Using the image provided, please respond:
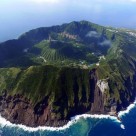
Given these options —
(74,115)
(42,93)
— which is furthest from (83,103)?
(42,93)

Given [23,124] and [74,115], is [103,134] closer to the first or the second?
[74,115]

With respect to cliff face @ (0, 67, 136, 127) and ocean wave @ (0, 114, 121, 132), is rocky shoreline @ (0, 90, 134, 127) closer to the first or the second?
cliff face @ (0, 67, 136, 127)

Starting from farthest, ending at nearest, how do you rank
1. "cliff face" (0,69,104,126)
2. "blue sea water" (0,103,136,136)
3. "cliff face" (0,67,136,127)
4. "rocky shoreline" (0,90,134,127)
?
"cliff face" (0,67,136,127) < "cliff face" (0,69,104,126) < "rocky shoreline" (0,90,134,127) < "blue sea water" (0,103,136,136)

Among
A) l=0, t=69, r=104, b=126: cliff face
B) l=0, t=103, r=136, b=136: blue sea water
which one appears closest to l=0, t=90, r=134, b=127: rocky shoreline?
l=0, t=69, r=104, b=126: cliff face

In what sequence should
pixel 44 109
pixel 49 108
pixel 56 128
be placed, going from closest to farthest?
pixel 56 128 → pixel 49 108 → pixel 44 109

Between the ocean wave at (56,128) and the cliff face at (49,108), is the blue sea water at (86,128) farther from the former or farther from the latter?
the cliff face at (49,108)

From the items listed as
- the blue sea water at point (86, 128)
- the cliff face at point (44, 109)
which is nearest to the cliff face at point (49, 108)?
the cliff face at point (44, 109)

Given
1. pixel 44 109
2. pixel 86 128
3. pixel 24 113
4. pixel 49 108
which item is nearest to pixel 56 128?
pixel 49 108

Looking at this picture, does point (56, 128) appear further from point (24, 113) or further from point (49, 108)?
point (24, 113)

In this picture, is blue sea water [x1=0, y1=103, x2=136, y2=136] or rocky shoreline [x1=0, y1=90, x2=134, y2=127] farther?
rocky shoreline [x1=0, y1=90, x2=134, y2=127]
